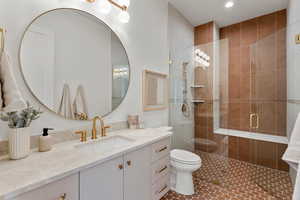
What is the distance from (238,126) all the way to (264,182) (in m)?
1.10

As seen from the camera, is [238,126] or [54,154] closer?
[54,154]

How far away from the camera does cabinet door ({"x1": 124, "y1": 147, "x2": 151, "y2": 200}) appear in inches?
46.1

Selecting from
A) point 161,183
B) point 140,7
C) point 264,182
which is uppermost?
point 140,7

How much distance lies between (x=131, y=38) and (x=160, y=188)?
1794mm

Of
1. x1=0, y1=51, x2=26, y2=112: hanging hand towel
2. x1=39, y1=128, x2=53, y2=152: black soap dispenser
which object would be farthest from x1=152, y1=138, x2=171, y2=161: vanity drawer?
x1=0, y1=51, x2=26, y2=112: hanging hand towel

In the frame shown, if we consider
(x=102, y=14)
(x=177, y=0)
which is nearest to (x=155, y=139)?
(x=102, y=14)

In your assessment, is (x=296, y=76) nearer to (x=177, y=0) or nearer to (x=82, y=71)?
(x=177, y=0)

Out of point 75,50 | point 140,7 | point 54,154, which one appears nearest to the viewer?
point 54,154

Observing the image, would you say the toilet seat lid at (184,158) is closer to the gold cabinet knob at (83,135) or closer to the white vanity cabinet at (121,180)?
the white vanity cabinet at (121,180)

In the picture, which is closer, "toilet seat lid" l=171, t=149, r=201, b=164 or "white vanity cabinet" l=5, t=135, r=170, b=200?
"white vanity cabinet" l=5, t=135, r=170, b=200

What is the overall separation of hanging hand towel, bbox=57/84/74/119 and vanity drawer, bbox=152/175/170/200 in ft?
3.54

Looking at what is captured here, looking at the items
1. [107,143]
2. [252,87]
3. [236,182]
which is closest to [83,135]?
[107,143]

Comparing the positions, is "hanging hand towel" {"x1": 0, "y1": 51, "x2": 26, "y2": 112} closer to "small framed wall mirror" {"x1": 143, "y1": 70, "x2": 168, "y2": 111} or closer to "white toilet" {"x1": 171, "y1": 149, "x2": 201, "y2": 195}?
"small framed wall mirror" {"x1": 143, "y1": 70, "x2": 168, "y2": 111}

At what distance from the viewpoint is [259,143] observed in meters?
2.51
